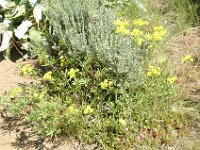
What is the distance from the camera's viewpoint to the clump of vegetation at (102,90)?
10.6 ft

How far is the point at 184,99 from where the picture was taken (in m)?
3.46

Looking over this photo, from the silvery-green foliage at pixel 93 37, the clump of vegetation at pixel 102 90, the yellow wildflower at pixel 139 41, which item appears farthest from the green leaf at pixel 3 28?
the yellow wildflower at pixel 139 41

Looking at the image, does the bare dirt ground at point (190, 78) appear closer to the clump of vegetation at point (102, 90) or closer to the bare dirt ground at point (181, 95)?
the bare dirt ground at point (181, 95)

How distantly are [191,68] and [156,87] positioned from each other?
63 centimetres

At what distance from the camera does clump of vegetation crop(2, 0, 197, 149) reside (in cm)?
322

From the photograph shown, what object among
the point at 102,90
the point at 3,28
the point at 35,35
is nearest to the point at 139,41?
→ the point at 102,90

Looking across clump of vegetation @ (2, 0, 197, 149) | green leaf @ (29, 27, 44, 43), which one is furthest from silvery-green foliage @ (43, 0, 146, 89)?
green leaf @ (29, 27, 44, 43)

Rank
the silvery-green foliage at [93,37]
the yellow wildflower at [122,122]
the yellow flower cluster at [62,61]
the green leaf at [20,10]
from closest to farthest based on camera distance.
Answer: the yellow wildflower at [122,122] < the silvery-green foliage at [93,37] < the yellow flower cluster at [62,61] < the green leaf at [20,10]

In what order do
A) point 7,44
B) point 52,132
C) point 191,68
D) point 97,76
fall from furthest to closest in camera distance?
point 7,44
point 191,68
point 97,76
point 52,132

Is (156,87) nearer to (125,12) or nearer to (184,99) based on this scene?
(184,99)

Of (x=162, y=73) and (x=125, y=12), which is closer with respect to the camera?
(x=162, y=73)

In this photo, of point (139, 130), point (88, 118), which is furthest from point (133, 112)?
point (88, 118)

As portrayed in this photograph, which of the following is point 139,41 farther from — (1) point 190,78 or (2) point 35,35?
(2) point 35,35

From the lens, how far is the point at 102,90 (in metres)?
3.45
